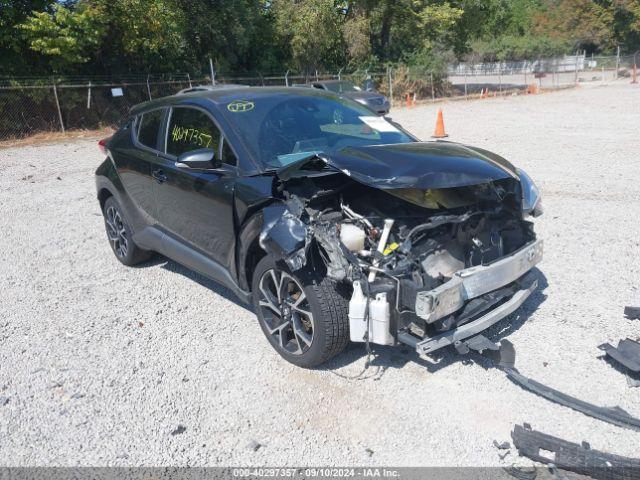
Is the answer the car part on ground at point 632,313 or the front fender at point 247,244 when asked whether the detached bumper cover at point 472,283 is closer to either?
the car part on ground at point 632,313

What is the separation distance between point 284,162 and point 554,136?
1156 centimetres

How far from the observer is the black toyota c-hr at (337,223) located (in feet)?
→ 11.1

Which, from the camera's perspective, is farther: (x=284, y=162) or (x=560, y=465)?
(x=284, y=162)

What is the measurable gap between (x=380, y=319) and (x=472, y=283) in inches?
25.4

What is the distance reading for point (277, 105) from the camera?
4582 mm

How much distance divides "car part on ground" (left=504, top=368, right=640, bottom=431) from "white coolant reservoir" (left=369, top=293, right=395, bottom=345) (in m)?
0.90

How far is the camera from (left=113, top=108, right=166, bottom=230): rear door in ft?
16.7

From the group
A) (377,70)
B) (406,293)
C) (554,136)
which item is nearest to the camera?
(406,293)

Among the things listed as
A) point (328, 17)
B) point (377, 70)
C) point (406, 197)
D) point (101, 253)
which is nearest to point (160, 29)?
point (328, 17)

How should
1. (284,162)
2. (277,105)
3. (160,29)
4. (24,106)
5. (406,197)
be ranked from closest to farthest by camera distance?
(406,197)
(284,162)
(277,105)
(24,106)
(160,29)

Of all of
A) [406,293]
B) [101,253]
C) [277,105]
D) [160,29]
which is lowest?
[101,253]

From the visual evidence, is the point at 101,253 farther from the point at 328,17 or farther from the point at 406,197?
the point at 328,17

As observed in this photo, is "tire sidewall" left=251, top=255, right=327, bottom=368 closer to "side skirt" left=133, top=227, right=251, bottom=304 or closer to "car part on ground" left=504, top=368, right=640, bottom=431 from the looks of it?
"side skirt" left=133, top=227, right=251, bottom=304

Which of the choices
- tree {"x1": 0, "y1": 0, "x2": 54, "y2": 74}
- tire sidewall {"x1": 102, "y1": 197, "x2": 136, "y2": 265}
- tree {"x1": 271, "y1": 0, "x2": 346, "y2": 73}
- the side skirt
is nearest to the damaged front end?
the side skirt
